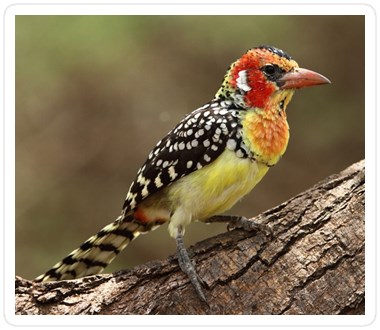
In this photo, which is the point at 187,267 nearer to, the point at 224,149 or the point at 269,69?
the point at 224,149

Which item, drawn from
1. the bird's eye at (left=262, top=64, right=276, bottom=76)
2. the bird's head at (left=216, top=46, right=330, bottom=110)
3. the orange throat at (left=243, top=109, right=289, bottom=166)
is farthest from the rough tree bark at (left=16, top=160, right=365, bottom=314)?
the bird's eye at (left=262, top=64, right=276, bottom=76)

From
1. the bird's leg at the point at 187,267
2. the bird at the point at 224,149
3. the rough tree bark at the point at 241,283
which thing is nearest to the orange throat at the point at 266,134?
the bird at the point at 224,149

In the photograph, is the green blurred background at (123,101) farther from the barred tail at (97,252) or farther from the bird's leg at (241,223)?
the bird's leg at (241,223)

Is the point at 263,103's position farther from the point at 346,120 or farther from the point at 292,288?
the point at 292,288

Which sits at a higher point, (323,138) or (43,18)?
(43,18)

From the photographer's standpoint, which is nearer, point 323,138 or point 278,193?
point 323,138
